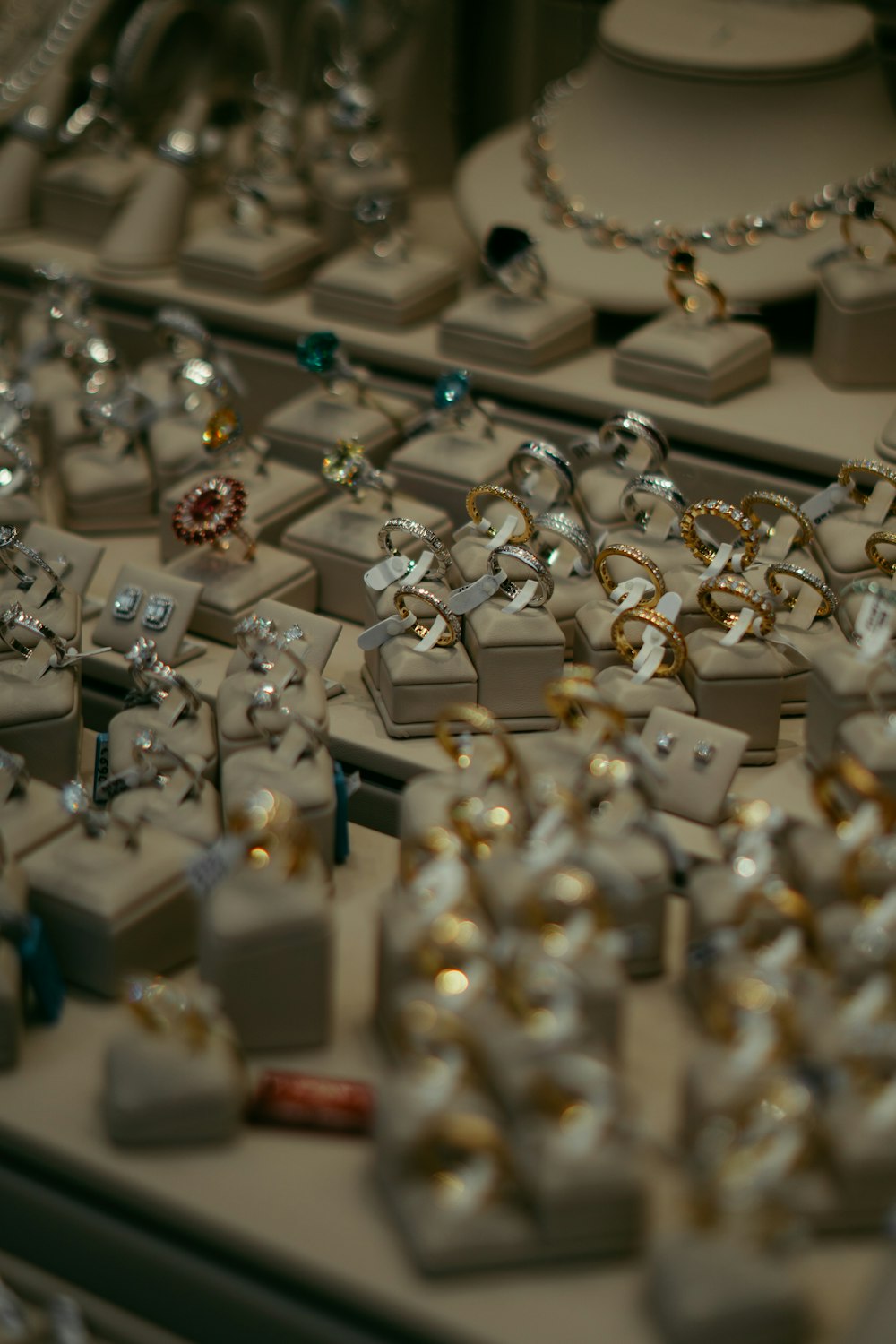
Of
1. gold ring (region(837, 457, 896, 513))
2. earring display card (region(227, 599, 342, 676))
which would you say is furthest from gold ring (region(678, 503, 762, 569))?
earring display card (region(227, 599, 342, 676))

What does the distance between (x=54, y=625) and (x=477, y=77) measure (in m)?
1.40

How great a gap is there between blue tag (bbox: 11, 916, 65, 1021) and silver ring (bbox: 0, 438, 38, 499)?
0.66 meters

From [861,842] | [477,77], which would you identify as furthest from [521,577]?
[477,77]

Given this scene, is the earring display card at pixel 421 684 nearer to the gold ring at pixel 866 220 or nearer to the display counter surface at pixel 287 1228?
the display counter surface at pixel 287 1228

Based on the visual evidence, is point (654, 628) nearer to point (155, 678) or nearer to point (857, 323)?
point (155, 678)

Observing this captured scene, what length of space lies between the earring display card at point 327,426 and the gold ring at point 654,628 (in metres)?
0.45

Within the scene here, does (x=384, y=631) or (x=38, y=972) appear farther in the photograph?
(x=384, y=631)

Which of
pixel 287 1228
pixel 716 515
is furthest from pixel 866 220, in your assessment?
pixel 287 1228

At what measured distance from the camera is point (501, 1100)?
1009 mm

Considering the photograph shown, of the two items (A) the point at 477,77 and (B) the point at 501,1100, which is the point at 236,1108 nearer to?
(B) the point at 501,1100

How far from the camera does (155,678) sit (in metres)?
1.35

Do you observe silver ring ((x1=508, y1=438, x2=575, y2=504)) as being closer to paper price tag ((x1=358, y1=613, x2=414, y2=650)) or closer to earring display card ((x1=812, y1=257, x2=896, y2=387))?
paper price tag ((x1=358, y1=613, x2=414, y2=650))

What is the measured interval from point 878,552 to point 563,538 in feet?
0.91

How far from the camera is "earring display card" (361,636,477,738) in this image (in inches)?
54.9
